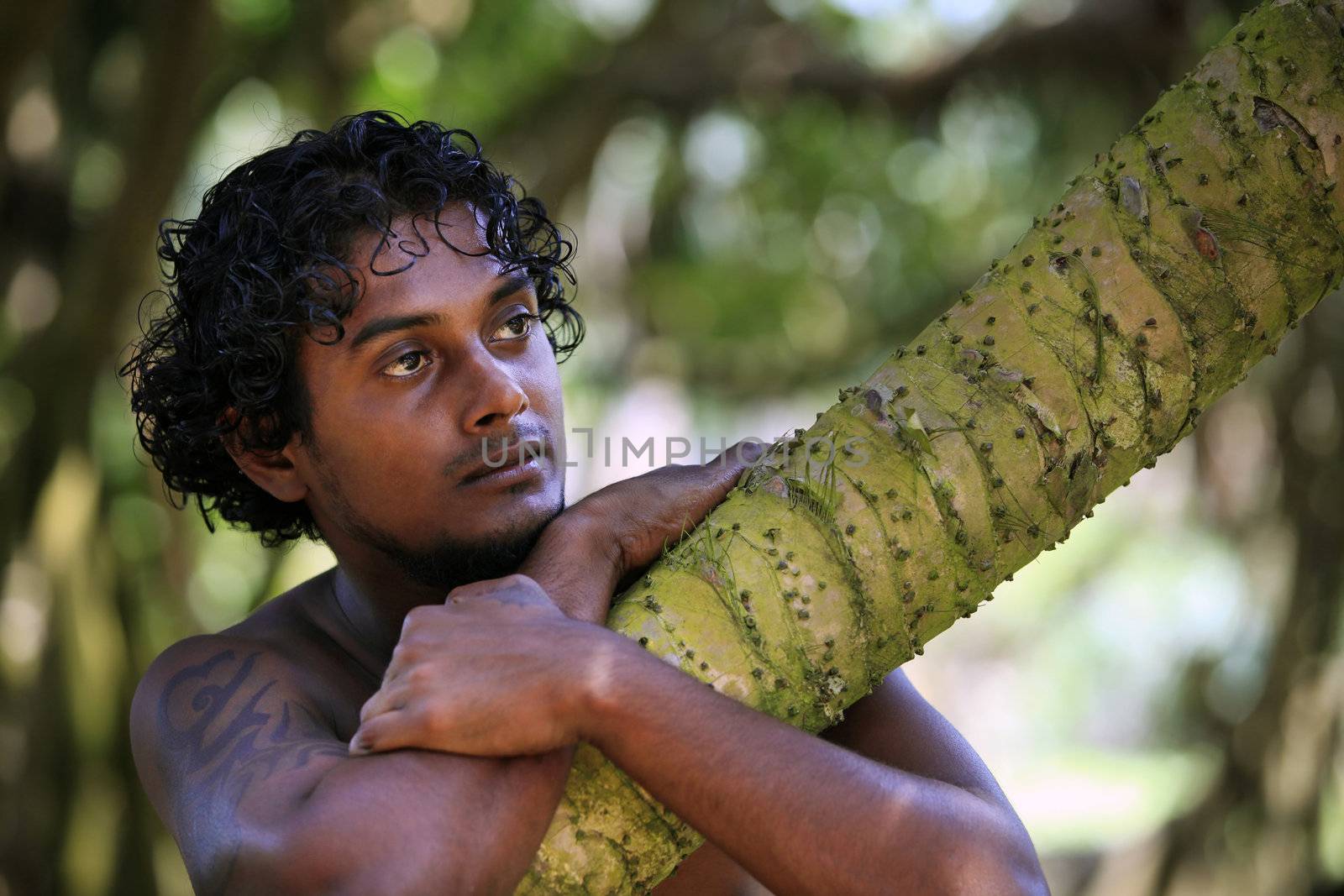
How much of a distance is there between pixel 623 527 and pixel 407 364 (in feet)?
1.72

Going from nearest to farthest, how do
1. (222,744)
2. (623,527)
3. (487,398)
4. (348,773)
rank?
(348,773)
(222,744)
(623,527)
(487,398)

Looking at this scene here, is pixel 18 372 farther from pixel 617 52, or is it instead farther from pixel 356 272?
pixel 356 272

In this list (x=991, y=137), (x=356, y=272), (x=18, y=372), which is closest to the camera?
(x=356, y=272)

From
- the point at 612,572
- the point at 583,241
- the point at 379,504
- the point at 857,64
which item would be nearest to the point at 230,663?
the point at 379,504

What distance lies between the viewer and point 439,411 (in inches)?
86.8

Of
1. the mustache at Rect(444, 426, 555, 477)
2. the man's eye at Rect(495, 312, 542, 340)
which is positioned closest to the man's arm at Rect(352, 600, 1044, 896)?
the mustache at Rect(444, 426, 555, 477)

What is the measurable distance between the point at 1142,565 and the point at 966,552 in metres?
14.3

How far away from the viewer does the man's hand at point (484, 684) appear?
1.64 meters

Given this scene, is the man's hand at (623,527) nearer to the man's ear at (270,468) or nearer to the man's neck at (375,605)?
the man's neck at (375,605)

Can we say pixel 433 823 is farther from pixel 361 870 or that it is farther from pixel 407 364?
pixel 407 364

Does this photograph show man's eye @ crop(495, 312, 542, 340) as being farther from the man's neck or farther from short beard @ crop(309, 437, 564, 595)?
the man's neck

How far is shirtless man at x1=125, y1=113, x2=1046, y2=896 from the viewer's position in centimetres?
163

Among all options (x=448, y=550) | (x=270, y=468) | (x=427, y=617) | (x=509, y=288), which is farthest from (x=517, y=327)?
(x=427, y=617)

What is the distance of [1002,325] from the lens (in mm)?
1802
